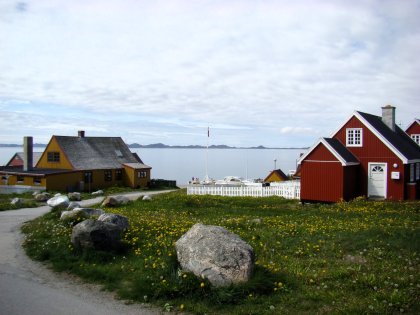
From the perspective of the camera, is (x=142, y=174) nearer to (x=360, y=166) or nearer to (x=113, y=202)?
(x=113, y=202)

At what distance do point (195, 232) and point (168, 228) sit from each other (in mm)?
5141

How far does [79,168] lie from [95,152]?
5.69m

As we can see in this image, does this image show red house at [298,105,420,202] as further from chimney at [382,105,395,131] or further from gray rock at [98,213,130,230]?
gray rock at [98,213,130,230]

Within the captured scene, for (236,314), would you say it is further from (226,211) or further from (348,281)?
(226,211)

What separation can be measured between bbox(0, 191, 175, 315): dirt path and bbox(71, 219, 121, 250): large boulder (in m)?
1.18

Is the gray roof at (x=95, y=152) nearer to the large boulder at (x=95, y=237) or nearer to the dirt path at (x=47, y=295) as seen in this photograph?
the large boulder at (x=95, y=237)

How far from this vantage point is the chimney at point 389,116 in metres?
33.6

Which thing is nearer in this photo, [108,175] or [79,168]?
[79,168]

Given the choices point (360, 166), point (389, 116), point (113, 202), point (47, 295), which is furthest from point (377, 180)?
point (47, 295)

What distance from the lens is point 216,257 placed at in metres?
9.01

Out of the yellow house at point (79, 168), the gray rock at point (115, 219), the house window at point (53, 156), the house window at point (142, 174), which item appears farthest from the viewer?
the house window at point (142, 174)

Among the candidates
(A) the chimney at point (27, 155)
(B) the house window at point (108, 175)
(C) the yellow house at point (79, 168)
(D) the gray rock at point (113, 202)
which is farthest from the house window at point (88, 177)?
(D) the gray rock at point (113, 202)

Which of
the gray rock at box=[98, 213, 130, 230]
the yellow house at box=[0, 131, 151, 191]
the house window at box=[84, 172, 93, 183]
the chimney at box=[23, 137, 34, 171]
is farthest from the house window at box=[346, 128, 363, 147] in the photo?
the chimney at box=[23, 137, 34, 171]

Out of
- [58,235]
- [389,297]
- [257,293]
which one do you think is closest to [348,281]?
[389,297]
